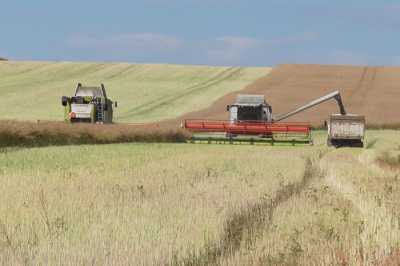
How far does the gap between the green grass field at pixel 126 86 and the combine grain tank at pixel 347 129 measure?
61.5ft

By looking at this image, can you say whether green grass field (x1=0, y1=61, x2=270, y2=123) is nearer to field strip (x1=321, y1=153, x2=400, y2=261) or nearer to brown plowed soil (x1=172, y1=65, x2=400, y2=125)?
brown plowed soil (x1=172, y1=65, x2=400, y2=125)

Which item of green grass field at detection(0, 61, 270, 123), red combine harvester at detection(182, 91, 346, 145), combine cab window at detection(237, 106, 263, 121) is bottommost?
red combine harvester at detection(182, 91, 346, 145)

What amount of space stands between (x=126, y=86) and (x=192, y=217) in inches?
2292

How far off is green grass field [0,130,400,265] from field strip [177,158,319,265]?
0.6 inches

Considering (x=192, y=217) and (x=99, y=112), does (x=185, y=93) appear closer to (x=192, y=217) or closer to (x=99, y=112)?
(x=99, y=112)

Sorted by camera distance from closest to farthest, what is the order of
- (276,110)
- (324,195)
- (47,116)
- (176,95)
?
(324,195) → (47,116) → (276,110) → (176,95)

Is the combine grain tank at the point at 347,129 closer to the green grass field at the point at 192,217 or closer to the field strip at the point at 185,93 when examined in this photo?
the green grass field at the point at 192,217

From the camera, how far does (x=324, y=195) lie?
38.1ft

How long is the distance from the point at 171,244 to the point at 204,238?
46cm

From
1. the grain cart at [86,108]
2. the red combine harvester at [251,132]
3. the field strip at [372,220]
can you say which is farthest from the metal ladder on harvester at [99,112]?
the field strip at [372,220]

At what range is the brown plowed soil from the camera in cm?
5222

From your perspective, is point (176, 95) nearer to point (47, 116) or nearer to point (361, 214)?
point (47, 116)

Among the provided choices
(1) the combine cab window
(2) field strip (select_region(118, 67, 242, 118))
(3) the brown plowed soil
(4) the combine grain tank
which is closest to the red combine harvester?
(4) the combine grain tank

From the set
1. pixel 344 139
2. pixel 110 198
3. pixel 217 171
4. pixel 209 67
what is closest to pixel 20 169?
pixel 217 171
